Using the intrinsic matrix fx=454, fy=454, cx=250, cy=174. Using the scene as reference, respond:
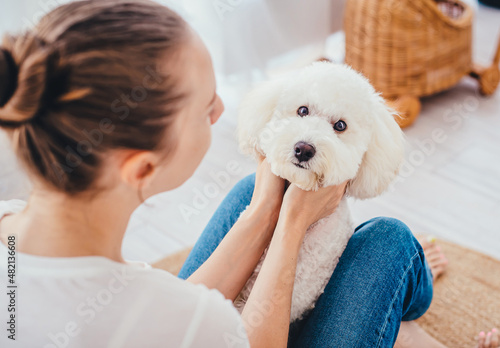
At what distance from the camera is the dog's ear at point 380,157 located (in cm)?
96

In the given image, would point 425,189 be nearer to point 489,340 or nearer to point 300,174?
point 489,340

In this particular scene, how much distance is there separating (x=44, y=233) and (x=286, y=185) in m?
0.59

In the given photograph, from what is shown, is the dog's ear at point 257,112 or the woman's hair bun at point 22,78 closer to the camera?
the woman's hair bun at point 22,78

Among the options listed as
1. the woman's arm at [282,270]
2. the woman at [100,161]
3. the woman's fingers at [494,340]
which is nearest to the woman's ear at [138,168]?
the woman at [100,161]

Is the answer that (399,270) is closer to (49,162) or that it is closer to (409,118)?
(49,162)

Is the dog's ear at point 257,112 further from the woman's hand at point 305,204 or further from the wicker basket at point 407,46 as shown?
the wicker basket at point 407,46

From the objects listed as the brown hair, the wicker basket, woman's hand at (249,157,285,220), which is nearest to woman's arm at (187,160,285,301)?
woman's hand at (249,157,285,220)

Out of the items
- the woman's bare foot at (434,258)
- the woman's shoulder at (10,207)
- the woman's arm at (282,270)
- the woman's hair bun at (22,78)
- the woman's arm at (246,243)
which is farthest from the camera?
the woman's bare foot at (434,258)

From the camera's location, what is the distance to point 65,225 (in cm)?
57

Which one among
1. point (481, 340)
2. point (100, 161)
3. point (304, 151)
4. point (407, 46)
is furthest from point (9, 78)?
point (407, 46)

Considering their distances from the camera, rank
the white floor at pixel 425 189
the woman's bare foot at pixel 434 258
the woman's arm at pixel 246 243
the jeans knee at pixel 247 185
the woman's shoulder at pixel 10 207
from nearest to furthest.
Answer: the woman's shoulder at pixel 10 207, the woman's arm at pixel 246 243, the jeans knee at pixel 247 185, the woman's bare foot at pixel 434 258, the white floor at pixel 425 189

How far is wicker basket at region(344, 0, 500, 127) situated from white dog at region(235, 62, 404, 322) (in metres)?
1.14

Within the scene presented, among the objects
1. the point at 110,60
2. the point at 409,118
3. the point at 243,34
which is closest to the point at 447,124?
the point at 409,118

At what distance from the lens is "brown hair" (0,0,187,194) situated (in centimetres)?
50
